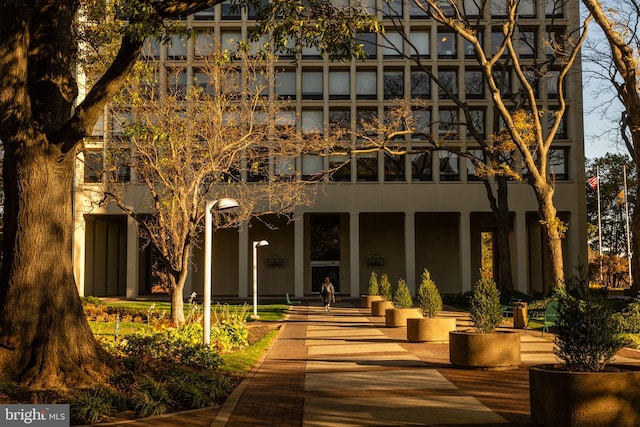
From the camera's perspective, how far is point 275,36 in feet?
39.4

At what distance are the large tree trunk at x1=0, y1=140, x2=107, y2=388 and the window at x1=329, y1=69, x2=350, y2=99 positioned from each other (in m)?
39.6

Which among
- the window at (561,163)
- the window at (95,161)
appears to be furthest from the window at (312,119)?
the window at (561,163)

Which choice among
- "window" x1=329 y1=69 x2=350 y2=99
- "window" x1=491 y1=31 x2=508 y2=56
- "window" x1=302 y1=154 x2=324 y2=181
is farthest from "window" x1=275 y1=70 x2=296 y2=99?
"window" x1=491 y1=31 x2=508 y2=56

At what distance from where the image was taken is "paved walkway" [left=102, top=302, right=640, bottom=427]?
315 inches

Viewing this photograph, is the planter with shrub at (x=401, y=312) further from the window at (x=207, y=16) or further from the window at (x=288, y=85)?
the window at (x=207, y=16)

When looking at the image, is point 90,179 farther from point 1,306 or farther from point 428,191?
point 1,306

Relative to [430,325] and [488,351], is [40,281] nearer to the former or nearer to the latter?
[488,351]

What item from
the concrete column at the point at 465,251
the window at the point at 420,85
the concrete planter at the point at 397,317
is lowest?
the concrete planter at the point at 397,317

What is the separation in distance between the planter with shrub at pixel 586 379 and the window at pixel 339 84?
4179 cm

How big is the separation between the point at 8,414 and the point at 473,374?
701cm

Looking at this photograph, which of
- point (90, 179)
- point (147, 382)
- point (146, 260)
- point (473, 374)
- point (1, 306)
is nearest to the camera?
point (147, 382)

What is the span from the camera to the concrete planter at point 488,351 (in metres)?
11.9

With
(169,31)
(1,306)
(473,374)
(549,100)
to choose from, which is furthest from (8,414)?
(549,100)

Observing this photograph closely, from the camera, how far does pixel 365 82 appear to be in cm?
4881
